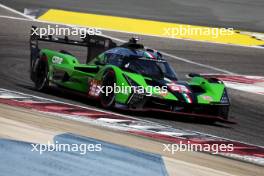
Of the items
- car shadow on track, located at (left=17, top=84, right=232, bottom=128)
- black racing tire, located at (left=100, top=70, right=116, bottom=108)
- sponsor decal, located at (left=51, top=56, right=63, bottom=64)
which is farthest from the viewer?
sponsor decal, located at (left=51, top=56, right=63, bottom=64)

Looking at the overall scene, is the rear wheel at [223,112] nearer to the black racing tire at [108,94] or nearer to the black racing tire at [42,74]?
the black racing tire at [108,94]

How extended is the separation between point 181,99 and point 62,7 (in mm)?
14780

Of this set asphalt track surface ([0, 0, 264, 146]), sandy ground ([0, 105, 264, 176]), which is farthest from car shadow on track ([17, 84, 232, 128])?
sandy ground ([0, 105, 264, 176])

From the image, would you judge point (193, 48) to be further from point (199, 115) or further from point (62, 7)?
point (199, 115)

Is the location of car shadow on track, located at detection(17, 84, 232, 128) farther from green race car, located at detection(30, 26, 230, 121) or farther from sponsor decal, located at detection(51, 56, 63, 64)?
sponsor decal, located at detection(51, 56, 63, 64)

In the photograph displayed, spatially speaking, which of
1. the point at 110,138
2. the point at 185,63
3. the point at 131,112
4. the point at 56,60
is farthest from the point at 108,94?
the point at 185,63

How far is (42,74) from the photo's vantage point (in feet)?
48.5

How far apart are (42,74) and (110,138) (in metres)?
5.44

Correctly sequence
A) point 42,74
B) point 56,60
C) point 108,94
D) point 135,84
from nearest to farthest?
point 135,84 < point 108,94 < point 56,60 < point 42,74

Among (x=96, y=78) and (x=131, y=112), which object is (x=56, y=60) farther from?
(x=131, y=112)

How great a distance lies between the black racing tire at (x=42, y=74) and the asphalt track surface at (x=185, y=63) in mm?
231

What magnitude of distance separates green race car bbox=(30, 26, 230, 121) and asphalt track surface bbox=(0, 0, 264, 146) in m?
0.29

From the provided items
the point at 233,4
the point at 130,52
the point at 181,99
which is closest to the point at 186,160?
the point at 181,99

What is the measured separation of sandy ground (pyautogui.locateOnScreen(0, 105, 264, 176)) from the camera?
8.59 metres
